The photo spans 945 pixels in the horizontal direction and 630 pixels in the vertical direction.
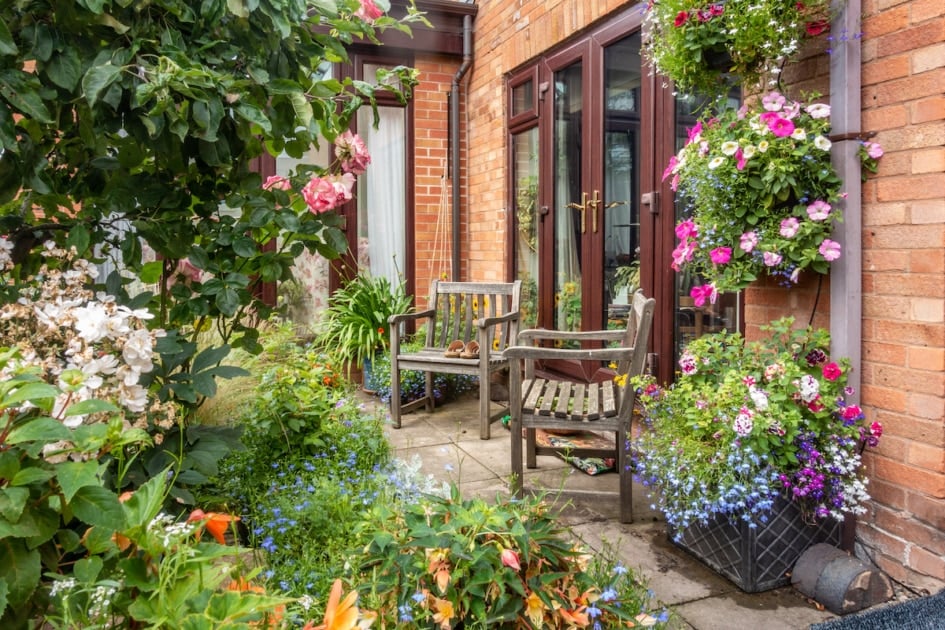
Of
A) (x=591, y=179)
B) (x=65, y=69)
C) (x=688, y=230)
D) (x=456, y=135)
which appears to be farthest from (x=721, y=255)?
(x=456, y=135)

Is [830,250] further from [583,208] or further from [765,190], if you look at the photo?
[583,208]

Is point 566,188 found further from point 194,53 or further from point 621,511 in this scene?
point 194,53

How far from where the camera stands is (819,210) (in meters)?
2.20

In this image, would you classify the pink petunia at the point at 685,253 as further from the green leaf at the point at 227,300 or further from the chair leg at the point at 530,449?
the green leaf at the point at 227,300

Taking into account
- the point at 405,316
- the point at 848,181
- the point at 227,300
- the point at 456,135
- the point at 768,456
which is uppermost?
the point at 456,135

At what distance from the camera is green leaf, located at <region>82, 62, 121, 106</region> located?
4.06 feet

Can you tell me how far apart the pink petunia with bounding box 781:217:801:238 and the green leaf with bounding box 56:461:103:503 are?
205 centimetres

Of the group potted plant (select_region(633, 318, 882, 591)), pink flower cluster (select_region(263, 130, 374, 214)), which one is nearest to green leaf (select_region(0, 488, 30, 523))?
pink flower cluster (select_region(263, 130, 374, 214))

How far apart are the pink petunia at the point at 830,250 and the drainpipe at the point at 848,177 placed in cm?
5

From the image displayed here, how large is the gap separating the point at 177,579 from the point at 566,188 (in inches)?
153

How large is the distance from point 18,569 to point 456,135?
5205 millimetres

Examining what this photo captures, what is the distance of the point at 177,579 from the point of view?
906 millimetres

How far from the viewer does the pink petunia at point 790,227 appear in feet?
7.31

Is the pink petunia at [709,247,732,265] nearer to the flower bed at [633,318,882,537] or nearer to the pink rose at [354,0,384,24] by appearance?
the flower bed at [633,318,882,537]
